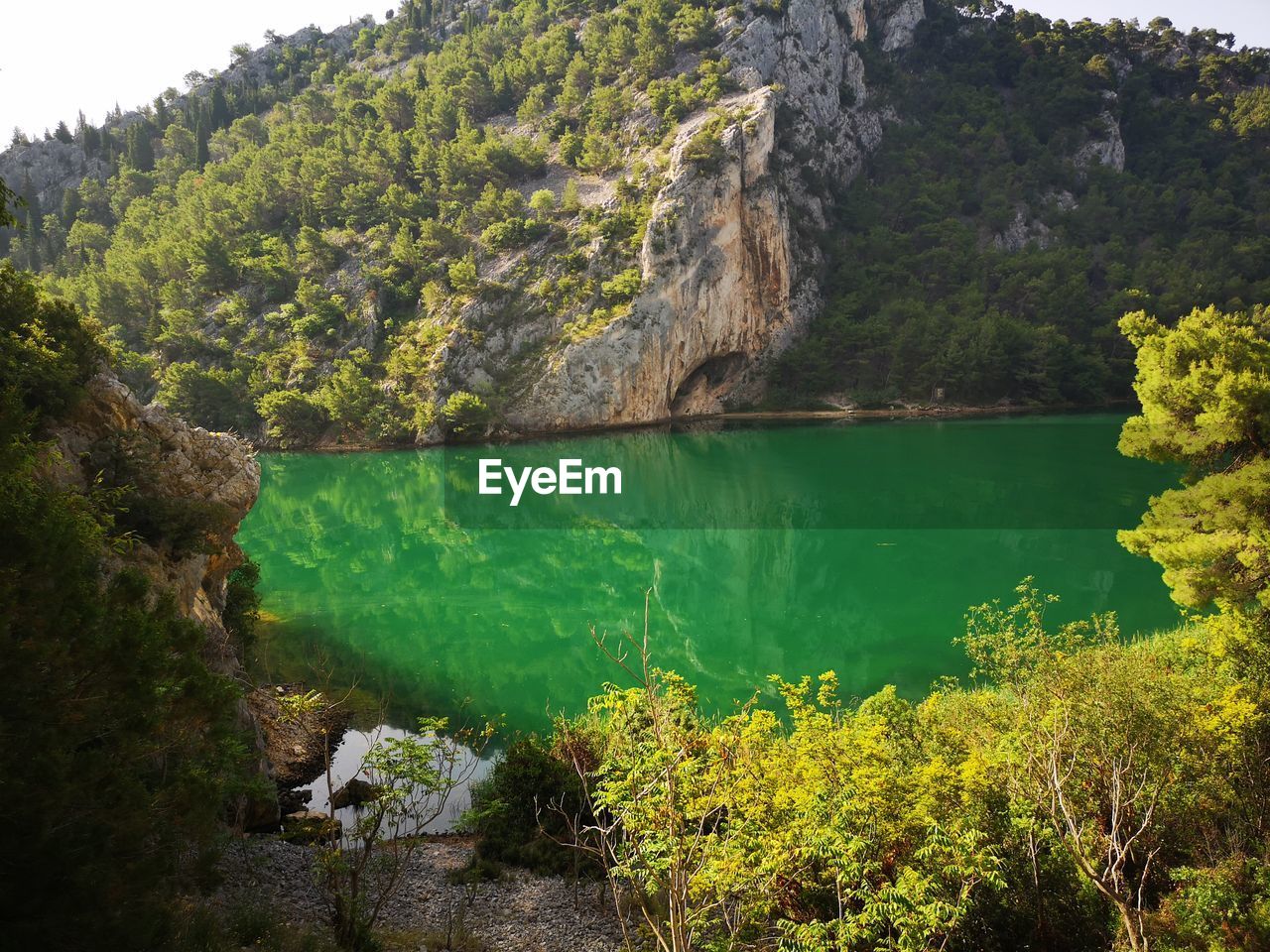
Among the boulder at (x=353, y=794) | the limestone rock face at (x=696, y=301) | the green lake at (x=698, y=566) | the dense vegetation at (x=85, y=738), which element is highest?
the limestone rock face at (x=696, y=301)

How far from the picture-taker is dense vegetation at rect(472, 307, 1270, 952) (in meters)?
5.05

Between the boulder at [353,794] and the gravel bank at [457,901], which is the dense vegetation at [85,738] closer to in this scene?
the gravel bank at [457,901]

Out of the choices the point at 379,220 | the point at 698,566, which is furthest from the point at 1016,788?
the point at 379,220

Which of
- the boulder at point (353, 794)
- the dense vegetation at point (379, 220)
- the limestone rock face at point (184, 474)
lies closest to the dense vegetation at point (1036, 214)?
the dense vegetation at point (379, 220)

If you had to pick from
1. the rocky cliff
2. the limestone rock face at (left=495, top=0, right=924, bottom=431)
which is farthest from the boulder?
the limestone rock face at (left=495, top=0, right=924, bottom=431)

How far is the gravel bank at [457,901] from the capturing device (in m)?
6.43

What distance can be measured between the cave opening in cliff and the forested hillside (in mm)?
325

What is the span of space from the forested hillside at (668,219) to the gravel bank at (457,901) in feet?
128

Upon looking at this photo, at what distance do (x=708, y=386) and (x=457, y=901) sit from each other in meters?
51.7

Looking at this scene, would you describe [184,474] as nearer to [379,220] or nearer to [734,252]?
[734,252]

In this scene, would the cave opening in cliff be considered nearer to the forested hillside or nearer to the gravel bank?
the forested hillside

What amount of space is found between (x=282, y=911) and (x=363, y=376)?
150 ft

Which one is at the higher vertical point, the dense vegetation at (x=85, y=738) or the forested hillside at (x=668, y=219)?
the forested hillside at (x=668, y=219)

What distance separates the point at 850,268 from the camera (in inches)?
2445
